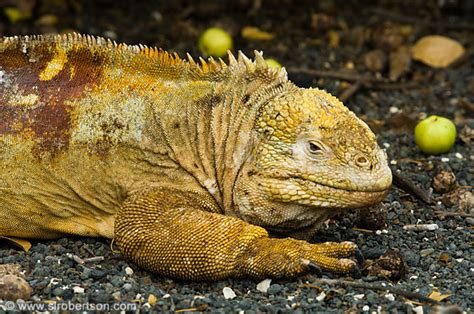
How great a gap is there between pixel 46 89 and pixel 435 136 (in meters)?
3.99

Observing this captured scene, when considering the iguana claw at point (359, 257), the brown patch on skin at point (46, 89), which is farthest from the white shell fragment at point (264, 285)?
the brown patch on skin at point (46, 89)

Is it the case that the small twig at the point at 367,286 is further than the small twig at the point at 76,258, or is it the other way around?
the small twig at the point at 76,258

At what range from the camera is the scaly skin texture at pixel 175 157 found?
6.55 meters

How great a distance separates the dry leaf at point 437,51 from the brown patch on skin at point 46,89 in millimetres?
6085

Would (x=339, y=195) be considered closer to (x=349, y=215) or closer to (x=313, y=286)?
(x=313, y=286)

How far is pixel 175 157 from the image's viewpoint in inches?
273

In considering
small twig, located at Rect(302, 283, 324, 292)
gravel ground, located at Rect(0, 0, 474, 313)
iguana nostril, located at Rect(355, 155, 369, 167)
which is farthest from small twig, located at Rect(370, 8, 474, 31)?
small twig, located at Rect(302, 283, 324, 292)

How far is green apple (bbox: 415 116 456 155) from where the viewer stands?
905 centimetres

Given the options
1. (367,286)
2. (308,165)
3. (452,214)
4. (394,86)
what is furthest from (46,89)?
(394,86)

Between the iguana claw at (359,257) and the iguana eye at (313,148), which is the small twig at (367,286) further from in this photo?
the iguana eye at (313,148)

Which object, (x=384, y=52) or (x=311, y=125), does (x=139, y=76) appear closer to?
(x=311, y=125)

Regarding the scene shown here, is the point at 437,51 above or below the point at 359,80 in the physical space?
above

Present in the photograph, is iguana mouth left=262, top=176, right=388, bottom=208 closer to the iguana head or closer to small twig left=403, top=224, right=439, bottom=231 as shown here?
the iguana head

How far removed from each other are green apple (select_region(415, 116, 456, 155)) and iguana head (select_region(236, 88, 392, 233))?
2.47 m
